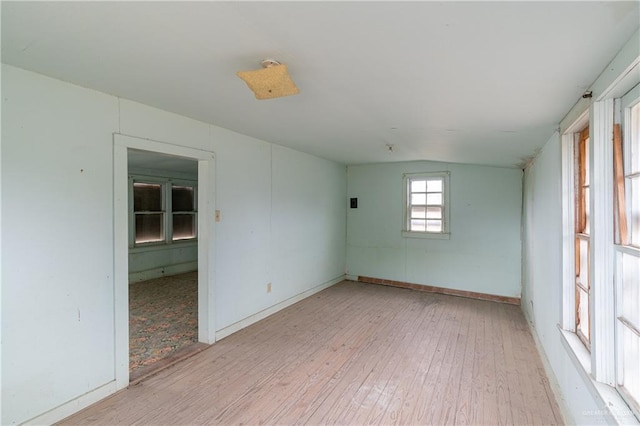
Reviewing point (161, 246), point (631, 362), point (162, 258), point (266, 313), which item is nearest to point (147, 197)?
point (161, 246)

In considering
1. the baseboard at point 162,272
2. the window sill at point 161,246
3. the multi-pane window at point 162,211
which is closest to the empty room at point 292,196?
the baseboard at point 162,272

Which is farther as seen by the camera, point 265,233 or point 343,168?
point 343,168

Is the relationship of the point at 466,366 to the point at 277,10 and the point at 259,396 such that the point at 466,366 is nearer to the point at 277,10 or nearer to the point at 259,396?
the point at 259,396

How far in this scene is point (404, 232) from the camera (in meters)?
5.55

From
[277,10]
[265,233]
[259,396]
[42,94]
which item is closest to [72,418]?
[259,396]

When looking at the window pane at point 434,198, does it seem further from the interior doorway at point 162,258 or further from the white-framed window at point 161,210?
the white-framed window at point 161,210

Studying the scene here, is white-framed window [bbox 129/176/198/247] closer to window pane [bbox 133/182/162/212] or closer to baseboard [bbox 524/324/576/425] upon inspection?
window pane [bbox 133/182/162/212]

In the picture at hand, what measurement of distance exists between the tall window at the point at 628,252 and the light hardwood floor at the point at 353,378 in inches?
37.1

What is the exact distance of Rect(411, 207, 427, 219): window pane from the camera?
5.46 metres

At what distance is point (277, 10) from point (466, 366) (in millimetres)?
3083

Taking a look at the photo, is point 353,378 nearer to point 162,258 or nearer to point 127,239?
point 127,239

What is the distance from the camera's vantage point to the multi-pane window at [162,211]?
621 cm

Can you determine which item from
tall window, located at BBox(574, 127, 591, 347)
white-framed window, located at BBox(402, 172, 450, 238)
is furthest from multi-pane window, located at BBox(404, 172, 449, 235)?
tall window, located at BBox(574, 127, 591, 347)

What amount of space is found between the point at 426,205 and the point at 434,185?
0.38m
